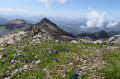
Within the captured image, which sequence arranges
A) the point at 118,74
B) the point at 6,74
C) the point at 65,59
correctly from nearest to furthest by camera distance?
the point at 118,74 < the point at 6,74 < the point at 65,59

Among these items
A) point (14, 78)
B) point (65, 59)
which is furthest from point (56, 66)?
point (14, 78)

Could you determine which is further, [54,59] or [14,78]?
[54,59]

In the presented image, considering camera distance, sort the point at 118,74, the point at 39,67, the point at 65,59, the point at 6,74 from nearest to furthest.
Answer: the point at 118,74 < the point at 6,74 < the point at 39,67 < the point at 65,59

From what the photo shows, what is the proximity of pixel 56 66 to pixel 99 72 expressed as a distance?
314 cm

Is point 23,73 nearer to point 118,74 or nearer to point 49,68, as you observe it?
point 49,68

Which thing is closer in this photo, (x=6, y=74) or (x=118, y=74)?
(x=118, y=74)

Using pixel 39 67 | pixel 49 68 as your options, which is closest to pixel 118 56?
pixel 49 68

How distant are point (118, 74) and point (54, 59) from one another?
5.54 m

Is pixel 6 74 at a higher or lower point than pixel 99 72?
lower

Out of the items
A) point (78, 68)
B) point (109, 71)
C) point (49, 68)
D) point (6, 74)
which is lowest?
point (6, 74)

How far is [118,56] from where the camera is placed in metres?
8.25

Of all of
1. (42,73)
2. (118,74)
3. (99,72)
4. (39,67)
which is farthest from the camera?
(39,67)

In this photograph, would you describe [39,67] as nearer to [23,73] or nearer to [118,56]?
[23,73]

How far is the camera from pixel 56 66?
8.23 metres
